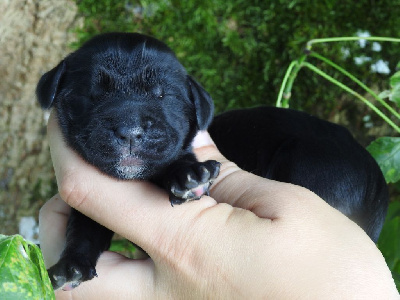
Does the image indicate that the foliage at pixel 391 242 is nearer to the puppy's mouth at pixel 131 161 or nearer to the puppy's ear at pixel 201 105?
the puppy's ear at pixel 201 105

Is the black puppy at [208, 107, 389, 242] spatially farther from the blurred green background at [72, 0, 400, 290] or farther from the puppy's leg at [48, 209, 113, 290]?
the puppy's leg at [48, 209, 113, 290]

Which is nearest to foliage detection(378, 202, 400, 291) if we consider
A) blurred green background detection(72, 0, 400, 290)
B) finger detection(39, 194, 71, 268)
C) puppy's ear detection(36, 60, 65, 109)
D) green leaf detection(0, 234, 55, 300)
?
blurred green background detection(72, 0, 400, 290)

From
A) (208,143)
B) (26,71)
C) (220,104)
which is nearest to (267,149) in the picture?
(208,143)

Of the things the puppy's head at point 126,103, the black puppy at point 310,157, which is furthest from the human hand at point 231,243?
the black puppy at point 310,157

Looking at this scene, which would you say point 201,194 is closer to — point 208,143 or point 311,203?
point 311,203

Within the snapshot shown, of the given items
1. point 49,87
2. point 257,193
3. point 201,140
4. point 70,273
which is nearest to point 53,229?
point 70,273

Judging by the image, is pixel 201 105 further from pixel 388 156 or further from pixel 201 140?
pixel 388 156
